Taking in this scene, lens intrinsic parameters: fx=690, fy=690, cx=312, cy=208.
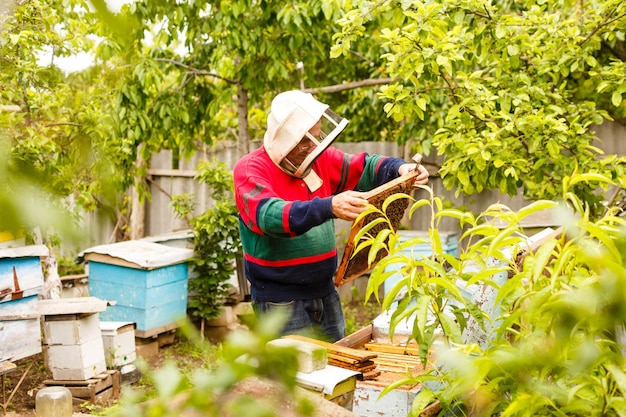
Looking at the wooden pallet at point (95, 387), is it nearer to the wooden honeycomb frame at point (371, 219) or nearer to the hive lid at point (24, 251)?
the hive lid at point (24, 251)

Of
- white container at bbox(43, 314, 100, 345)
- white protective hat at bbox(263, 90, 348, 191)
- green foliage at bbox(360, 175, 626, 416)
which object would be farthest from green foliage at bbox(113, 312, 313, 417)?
white container at bbox(43, 314, 100, 345)

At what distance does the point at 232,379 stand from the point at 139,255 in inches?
216

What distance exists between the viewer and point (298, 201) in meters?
2.96

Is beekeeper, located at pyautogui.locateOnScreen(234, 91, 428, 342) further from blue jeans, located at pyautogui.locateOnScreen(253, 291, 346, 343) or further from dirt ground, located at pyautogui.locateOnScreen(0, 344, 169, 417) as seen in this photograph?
dirt ground, located at pyautogui.locateOnScreen(0, 344, 169, 417)

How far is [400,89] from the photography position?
422 centimetres

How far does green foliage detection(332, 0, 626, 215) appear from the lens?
4078 mm

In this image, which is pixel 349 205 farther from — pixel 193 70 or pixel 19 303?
pixel 193 70

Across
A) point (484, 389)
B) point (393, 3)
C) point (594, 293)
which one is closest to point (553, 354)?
point (594, 293)

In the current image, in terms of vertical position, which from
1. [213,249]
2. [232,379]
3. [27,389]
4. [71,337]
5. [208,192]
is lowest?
[27,389]

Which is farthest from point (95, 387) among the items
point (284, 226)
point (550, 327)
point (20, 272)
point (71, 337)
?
point (550, 327)

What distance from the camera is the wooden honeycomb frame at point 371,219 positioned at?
2811mm

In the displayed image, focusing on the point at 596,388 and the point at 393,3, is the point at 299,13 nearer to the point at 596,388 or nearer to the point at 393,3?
the point at 393,3

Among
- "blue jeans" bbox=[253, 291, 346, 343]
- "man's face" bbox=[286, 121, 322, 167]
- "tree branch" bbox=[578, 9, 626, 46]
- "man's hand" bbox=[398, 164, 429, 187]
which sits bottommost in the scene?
"blue jeans" bbox=[253, 291, 346, 343]

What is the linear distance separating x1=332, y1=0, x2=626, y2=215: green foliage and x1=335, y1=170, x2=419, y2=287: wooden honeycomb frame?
0.91 m
